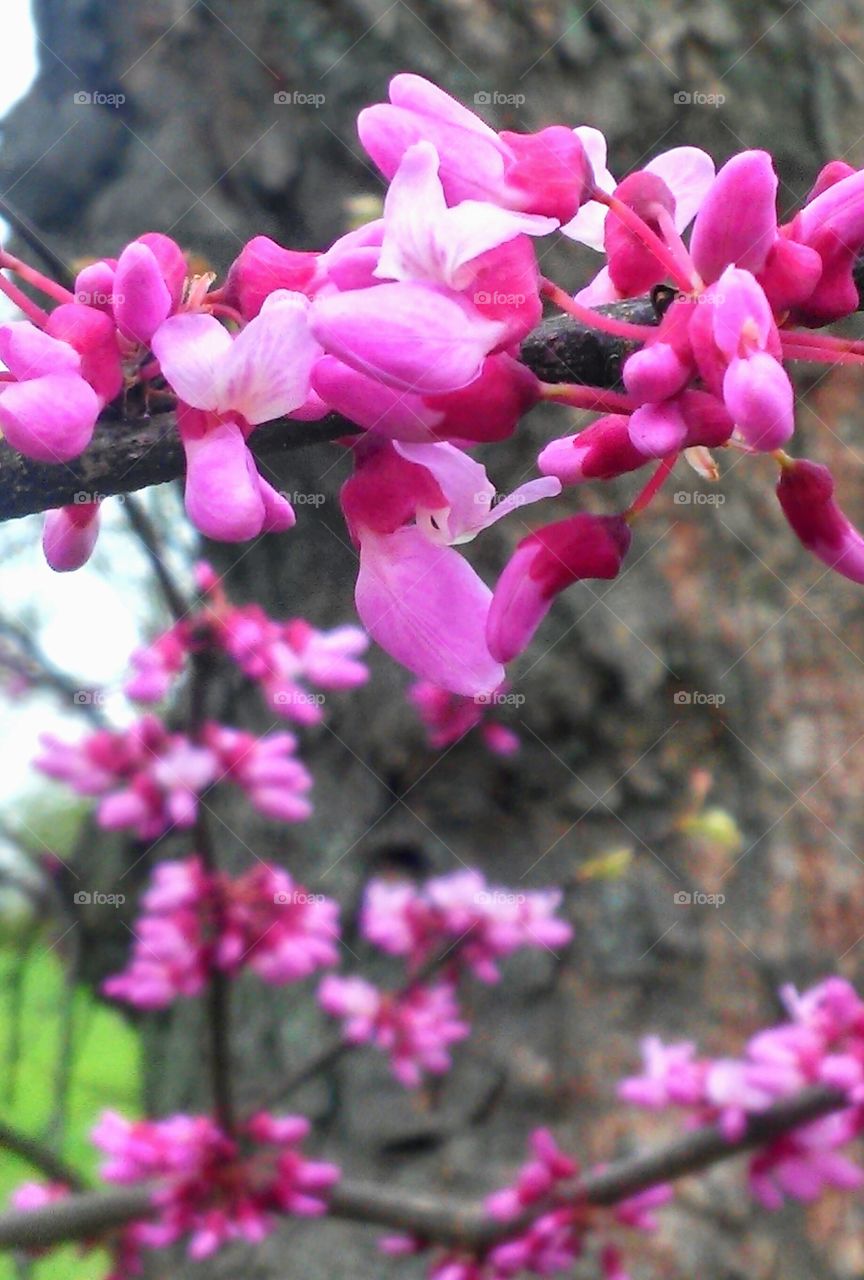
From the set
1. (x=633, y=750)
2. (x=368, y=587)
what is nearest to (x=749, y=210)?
(x=368, y=587)

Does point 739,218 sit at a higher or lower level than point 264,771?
higher

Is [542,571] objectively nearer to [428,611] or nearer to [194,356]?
[428,611]

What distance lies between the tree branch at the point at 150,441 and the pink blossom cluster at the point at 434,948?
4.64 feet

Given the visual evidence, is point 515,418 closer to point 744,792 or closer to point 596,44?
point 744,792

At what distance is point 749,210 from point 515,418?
12 cm

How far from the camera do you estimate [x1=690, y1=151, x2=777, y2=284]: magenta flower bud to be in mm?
415

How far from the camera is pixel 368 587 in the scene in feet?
1.57

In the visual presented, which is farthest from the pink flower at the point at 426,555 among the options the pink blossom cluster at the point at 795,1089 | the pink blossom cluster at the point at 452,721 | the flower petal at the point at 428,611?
the pink blossom cluster at the point at 452,721

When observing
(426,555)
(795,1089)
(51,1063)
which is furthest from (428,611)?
(51,1063)

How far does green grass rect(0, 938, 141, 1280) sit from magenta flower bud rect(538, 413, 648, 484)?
5.43 feet

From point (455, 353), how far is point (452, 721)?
4.92ft

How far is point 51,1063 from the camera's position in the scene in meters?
3.27

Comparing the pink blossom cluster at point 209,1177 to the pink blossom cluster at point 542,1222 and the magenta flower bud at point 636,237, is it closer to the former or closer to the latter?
the pink blossom cluster at point 542,1222

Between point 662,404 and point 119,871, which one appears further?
point 119,871
